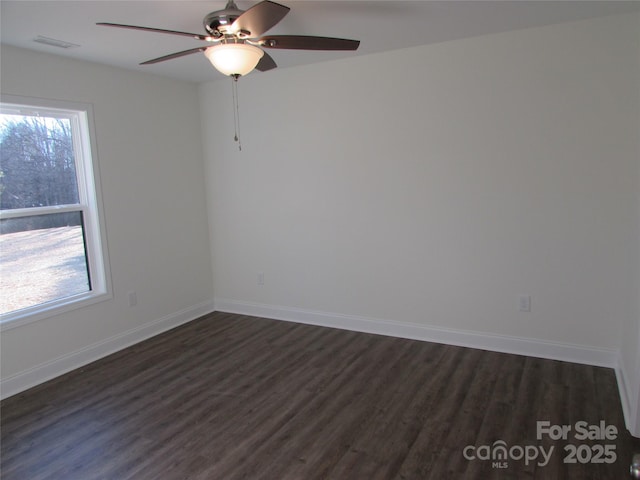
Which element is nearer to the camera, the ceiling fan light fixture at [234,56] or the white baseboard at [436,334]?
the ceiling fan light fixture at [234,56]

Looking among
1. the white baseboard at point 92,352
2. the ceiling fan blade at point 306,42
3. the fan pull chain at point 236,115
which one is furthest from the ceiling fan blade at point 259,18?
the white baseboard at point 92,352

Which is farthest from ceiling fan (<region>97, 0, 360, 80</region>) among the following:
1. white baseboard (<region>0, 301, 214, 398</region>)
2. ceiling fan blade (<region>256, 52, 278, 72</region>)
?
white baseboard (<region>0, 301, 214, 398</region>)

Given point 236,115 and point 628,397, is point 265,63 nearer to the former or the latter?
point 236,115

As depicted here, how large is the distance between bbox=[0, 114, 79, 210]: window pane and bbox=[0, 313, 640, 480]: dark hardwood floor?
1.44m

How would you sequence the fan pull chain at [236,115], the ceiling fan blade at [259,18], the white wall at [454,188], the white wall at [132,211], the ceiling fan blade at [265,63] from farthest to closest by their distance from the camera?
1. the fan pull chain at [236,115]
2. the white wall at [132,211]
3. the white wall at [454,188]
4. the ceiling fan blade at [265,63]
5. the ceiling fan blade at [259,18]

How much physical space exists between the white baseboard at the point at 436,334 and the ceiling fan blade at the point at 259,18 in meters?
2.79

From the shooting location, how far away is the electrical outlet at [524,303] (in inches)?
136

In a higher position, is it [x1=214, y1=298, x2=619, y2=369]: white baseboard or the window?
the window

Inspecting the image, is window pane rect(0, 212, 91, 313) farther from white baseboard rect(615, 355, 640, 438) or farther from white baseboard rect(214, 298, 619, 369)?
white baseboard rect(615, 355, 640, 438)

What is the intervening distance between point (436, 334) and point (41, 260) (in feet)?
10.9

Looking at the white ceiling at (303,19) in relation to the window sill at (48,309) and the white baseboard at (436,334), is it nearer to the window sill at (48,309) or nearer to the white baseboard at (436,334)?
the window sill at (48,309)

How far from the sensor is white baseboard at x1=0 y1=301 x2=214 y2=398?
3229mm

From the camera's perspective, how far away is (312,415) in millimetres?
2787

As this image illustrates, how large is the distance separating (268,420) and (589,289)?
251 cm
